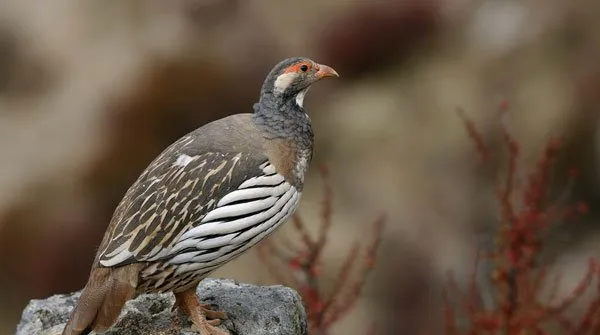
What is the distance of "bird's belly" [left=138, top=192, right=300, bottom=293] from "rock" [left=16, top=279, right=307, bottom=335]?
1.11ft

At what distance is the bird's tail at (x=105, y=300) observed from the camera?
4.66 m

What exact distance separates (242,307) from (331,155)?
8.92 metres

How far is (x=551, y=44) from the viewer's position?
48.3 ft

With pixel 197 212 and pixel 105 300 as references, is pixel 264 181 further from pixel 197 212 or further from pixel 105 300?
pixel 105 300

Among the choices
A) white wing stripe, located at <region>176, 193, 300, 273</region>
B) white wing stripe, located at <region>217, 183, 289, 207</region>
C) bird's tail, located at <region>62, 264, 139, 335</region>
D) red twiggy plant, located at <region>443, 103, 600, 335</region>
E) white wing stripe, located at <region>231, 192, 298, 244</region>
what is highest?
white wing stripe, located at <region>217, 183, 289, 207</region>

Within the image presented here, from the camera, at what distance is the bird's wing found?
4.66 metres

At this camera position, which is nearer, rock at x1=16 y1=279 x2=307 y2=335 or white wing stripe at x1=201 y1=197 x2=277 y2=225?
white wing stripe at x1=201 y1=197 x2=277 y2=225

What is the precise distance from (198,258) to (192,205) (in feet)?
0.85

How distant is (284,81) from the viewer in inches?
197

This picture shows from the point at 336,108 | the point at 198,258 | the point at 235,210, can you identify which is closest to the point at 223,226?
the point at 235,210

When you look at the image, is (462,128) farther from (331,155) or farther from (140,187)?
(140,187)

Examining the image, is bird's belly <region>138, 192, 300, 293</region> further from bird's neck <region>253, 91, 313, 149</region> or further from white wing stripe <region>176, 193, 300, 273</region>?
bird's neck <region>253, 91, 313, 149</region>

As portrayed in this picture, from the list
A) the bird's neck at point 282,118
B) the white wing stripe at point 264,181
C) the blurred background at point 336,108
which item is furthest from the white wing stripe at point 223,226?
the blurred background at point 336,108

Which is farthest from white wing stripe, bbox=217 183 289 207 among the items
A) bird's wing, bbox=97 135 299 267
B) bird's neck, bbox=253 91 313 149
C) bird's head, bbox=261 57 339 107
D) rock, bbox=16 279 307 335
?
rock, bbox=16 279 307 335
